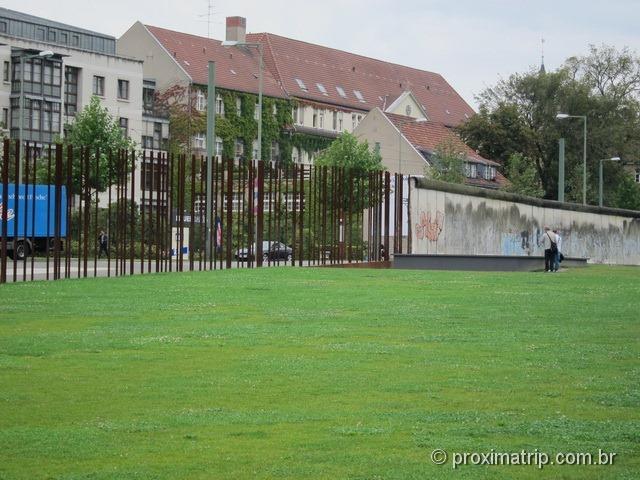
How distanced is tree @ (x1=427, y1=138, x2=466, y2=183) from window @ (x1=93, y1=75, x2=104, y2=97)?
73.1 feet

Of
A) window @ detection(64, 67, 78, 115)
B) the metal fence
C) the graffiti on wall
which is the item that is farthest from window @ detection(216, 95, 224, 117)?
the graffiti on wall

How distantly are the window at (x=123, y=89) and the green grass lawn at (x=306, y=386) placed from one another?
67.7 meters

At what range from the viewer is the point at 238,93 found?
332 feet

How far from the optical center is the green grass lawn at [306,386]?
8.93 meters

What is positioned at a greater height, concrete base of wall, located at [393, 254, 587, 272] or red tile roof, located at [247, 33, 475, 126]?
red tile roof, located at [247, 33, 475, 126]

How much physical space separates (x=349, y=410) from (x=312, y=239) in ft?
105

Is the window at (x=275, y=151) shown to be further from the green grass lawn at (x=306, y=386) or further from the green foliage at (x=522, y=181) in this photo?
the green grass lawn at (x=306, y=386)

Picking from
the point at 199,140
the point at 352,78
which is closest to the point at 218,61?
the point at 199,140

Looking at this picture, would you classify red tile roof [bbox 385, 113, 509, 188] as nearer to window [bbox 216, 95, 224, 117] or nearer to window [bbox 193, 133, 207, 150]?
window [bbox 216, 95, 224, 117]

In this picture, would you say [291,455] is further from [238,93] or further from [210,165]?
[238,93]

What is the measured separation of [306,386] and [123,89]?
80296mm

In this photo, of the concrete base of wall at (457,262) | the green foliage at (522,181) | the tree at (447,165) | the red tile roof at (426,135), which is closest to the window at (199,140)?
the red tile roof at (426,135)

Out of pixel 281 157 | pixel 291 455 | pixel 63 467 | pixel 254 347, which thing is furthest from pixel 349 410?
pixel 281 157

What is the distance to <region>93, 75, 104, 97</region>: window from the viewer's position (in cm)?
8825
